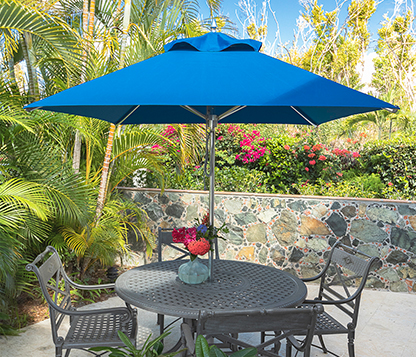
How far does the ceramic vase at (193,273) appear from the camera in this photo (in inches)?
98.9

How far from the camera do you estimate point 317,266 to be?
4.86 meters

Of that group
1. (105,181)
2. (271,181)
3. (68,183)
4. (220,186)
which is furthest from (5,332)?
(271,181)

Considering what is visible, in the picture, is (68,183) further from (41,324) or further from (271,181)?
(271,181)

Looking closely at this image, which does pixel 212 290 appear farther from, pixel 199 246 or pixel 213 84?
pixel 213 84

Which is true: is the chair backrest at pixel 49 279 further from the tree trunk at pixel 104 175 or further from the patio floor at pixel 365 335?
the tree trunk at pixel 104 175

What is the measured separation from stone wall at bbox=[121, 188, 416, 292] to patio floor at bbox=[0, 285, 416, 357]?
2.01 feet

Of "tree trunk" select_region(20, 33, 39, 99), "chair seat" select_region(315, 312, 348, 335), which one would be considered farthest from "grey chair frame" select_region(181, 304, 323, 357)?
"tree trunk" select_region(20, 33, 39, 99)

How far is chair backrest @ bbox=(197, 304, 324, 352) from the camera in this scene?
64.5 inches

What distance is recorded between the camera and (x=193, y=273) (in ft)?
8.24

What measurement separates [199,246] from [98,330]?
85 centimetres

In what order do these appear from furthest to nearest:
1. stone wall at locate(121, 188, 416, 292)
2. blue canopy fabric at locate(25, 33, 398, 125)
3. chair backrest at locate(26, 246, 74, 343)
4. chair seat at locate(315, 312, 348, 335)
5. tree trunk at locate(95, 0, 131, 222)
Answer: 1. stone wall at locate(121, 188, 416, 292)
2. tree trunk at locate(95, 0, 131, 222)
3. chair seat at locate(315, 312, 348, 335)
4. chair backrest at locate(26, 246, 74, 343)
5. blue canopy fabric at locate(25, 33, 398, 125)

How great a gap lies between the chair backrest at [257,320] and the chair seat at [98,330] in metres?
0.83

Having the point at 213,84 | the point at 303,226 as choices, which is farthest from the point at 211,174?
the point at 303,226

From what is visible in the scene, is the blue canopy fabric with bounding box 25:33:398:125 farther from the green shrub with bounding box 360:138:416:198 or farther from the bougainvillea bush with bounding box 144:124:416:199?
the green shrub with bounding box 360:138:416:198
